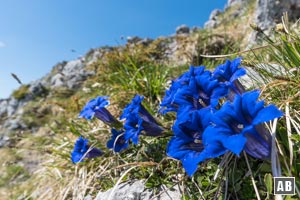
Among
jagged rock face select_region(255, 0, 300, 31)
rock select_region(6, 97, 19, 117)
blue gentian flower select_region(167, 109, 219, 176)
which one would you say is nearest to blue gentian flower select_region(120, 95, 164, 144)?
blue gentian flower select_region(167, 109, 219, 176)

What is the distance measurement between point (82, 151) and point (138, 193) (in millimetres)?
569

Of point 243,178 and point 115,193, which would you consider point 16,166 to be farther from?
point 243,178

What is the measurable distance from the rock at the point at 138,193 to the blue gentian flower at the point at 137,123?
27 centimetres

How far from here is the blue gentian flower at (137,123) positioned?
171 centimetres

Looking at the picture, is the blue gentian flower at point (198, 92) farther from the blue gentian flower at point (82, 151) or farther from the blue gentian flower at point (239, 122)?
the blue gentian flower at point (82, 151)

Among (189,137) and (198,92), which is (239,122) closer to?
(189,137)

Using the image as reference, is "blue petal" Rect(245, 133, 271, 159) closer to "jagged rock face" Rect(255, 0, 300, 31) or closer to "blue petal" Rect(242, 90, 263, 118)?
"blue petal" Rect(242, 90, 263, 118)

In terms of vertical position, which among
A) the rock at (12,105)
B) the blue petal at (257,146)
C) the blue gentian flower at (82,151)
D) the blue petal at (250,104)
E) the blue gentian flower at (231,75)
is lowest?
the blue petal at (257,146)

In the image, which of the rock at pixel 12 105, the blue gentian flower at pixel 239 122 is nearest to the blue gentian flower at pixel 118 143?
the blue gentian flower at pixel 239 122

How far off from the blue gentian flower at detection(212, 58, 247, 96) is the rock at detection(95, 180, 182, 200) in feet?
1.92

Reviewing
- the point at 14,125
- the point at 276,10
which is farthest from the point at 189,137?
the point at 14,125

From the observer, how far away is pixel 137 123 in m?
1.76

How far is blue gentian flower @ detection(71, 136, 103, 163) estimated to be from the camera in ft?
6.82

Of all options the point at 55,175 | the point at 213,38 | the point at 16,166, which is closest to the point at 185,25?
the point at 213,38
